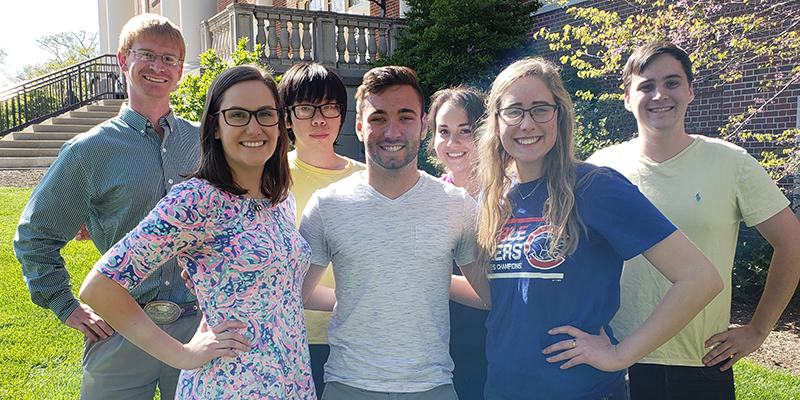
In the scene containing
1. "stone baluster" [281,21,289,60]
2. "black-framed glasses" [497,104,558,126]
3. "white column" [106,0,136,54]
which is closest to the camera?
"black-framed glasses" [497,104,558,126]

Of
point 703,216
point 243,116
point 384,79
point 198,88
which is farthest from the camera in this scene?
point 198,88

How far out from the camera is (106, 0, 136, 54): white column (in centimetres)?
2656

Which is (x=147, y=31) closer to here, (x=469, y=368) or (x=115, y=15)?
(x=469, y=368)

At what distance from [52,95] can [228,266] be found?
20953mm

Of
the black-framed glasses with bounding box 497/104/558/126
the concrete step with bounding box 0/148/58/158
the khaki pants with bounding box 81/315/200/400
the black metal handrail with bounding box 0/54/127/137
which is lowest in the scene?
the khaki pants with bounding box 81/315/200/400

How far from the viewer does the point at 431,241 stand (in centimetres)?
225

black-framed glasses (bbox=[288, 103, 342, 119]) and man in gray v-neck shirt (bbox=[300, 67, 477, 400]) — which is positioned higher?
black-framed glasses (bbox=[288, 103, 342, 119])

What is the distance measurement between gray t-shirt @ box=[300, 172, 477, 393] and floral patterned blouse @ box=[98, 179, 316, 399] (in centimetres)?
27

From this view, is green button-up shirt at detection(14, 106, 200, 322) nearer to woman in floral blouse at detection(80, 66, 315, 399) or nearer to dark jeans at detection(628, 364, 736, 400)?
woman in floral blouse at detection(80, 66, 315, 399)

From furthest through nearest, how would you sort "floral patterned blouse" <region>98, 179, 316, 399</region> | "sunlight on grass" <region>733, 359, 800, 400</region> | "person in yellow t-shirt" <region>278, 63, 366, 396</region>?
"sunlight on grass" <region>733, 359, 800, 400</region>, "person in yellow t-shirt" <region>278, 63, 366, 396</region>, "floral patterned blouse" <region>98, 179, 316, 399</region>

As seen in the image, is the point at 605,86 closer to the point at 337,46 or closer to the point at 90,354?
the point at 337,46

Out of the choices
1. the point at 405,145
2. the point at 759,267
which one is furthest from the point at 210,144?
the point at 759,267

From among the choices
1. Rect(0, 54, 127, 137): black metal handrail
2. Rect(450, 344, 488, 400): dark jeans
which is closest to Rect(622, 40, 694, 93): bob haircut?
Result: Rect(450, 344, 488, 400): dark jeans

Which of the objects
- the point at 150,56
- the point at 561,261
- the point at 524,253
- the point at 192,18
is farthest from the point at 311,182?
the point at 192,18
